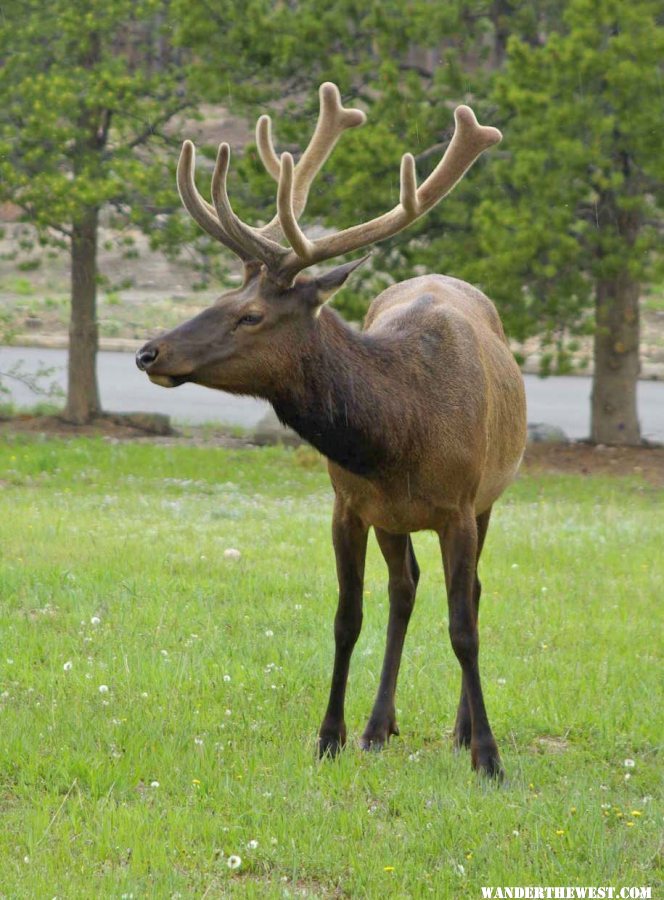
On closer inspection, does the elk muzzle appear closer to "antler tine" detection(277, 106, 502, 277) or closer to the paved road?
"antler tine" detection(277, 106, 502, 277)

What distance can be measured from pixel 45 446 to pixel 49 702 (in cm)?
1207

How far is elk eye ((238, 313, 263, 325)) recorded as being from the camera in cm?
611

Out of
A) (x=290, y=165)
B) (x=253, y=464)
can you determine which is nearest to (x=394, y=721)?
(x=290, y=165)

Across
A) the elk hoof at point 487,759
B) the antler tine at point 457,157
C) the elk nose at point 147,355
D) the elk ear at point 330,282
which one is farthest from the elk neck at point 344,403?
the elk hoof at point 487,759

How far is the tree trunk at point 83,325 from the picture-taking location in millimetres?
20109

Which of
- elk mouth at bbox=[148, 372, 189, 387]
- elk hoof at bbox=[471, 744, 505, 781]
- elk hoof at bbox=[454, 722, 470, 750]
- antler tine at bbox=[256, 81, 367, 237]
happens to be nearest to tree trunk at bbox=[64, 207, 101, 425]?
antler tine at bbox=[256, 81, 367, 237]

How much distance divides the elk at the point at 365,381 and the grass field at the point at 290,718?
0.50 m

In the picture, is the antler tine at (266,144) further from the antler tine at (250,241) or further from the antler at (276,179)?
the antler tine at (250,241)

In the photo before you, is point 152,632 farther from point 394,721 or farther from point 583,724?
point 583,724

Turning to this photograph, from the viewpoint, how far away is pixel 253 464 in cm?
1859

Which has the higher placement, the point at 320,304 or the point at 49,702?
the point at 320,304

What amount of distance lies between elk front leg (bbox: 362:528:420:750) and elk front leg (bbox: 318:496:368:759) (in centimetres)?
20

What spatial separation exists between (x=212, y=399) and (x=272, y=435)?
7670mm

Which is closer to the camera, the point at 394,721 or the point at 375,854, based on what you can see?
the point at 375,854
